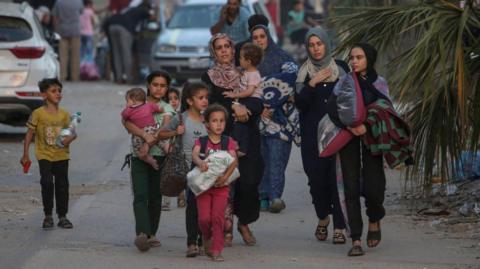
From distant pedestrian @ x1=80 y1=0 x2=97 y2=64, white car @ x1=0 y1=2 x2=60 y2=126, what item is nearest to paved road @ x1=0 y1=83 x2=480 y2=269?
white car @ x1=0 y1=2 x2=60 y2=126

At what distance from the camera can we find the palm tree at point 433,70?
9797mm

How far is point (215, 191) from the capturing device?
8672 millimetres

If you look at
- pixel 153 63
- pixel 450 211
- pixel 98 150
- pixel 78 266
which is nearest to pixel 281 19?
pixel 153 63

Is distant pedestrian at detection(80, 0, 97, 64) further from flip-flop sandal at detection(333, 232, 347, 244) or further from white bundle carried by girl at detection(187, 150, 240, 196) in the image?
white bundle carried by girl at detection(187, 150, 240, 196)

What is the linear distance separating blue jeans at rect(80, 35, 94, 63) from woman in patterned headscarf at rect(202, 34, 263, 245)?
19767 millimetres

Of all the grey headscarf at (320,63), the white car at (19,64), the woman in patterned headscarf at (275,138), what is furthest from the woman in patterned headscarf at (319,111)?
the white car at (19,64)

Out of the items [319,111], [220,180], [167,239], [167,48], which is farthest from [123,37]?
[220,180]

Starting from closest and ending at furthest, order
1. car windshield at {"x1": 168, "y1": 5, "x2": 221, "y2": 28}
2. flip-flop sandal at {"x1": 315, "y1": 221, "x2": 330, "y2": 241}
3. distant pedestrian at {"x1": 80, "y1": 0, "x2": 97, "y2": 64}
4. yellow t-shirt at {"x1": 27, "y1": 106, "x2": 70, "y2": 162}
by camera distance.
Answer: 1. flip-flop sandal at {"x1": 315, "y1": 221, "x2": 330, "y2": 241}
2. yellow t-shirt at {"x1": 27, "y1": 106, "x2": 70, "y2": 162}
3. car windshield at {"x1": 168, "y1": 5, "x2": 221, "y2": 28}
4. distant pedestrian at {"x1": 80, "y1": 0, "x2": 97, "y2": 64}

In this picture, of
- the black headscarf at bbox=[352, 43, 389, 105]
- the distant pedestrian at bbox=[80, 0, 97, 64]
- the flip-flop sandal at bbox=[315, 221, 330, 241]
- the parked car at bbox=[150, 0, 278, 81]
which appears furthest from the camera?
the distant pedestrian at bbox=[80, 0, 97, 64]

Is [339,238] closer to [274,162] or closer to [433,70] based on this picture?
[433,70]

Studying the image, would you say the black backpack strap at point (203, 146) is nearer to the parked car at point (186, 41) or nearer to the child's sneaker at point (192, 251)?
the child's sneaker at point (192, 251)

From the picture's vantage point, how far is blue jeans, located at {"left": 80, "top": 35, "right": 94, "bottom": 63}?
29.2 metres

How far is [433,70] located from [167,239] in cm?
239

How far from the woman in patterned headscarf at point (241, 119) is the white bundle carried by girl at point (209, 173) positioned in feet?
2.68
